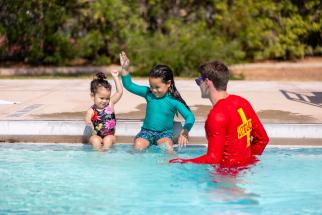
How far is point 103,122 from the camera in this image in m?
7.78

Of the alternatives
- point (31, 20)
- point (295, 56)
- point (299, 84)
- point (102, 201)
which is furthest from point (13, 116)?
point (295, 56)

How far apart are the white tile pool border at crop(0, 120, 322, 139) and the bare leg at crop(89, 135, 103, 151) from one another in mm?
239

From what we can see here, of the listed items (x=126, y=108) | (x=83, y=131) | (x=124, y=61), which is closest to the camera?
(x=124, y=61)

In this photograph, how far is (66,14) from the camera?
1772 cm

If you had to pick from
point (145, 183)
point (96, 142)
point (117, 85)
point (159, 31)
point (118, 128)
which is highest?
point (159, 31)

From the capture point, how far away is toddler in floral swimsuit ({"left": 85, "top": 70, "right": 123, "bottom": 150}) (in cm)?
770

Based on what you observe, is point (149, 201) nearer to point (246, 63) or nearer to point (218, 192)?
point (218, 192)

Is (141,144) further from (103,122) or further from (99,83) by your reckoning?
(99,83)

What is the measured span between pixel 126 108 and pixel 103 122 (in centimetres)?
185

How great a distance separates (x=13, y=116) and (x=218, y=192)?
3722 mm

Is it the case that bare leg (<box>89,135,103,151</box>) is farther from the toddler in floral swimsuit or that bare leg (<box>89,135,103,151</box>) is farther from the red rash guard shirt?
the red rash guard shirt

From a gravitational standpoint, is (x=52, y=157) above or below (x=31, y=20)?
below

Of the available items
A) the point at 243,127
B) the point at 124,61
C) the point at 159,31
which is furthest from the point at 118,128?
the point at 159,31

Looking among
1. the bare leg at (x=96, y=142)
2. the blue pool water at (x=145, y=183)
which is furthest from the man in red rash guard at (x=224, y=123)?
the bare leg at (x=96, y=142)
